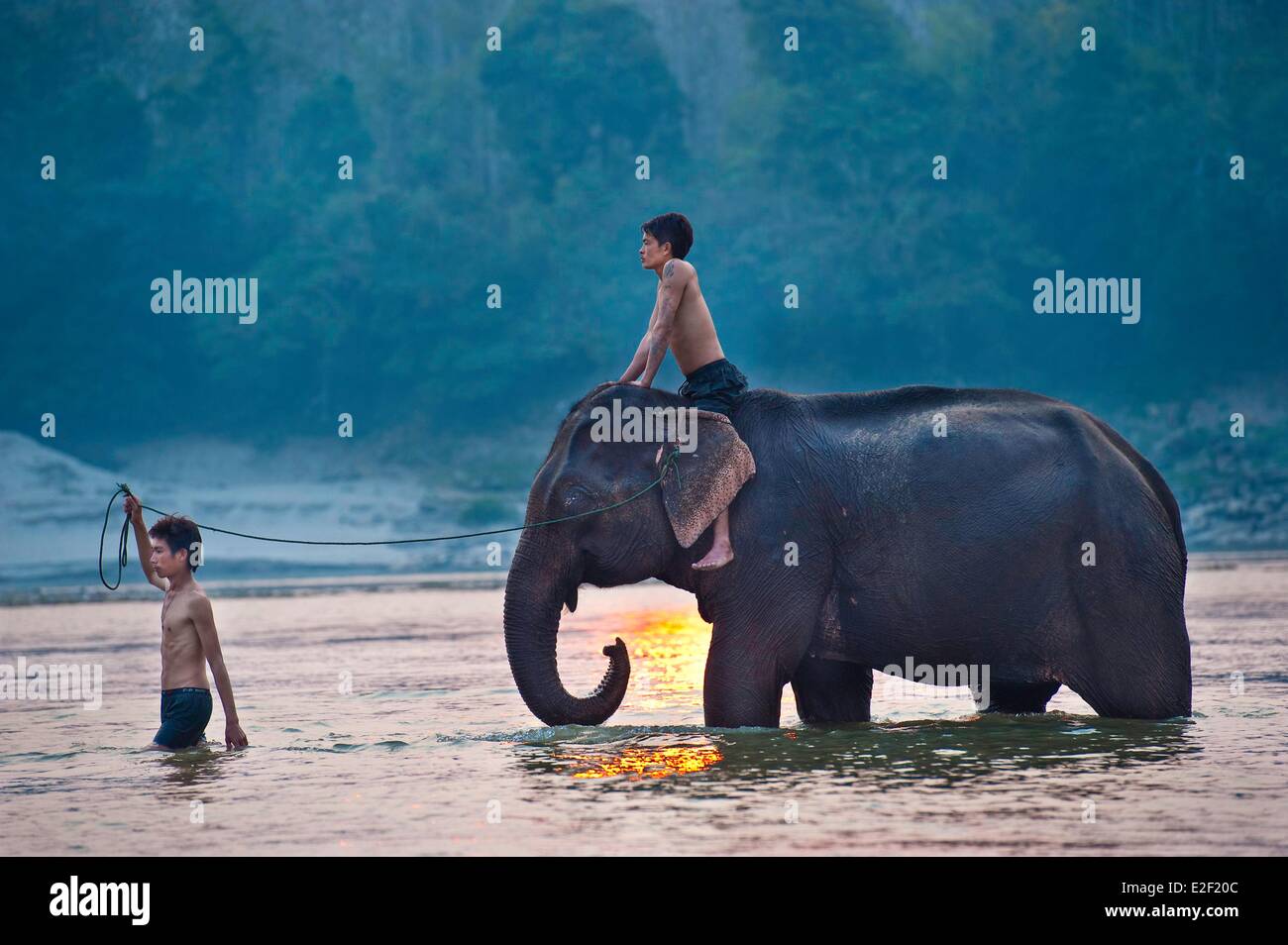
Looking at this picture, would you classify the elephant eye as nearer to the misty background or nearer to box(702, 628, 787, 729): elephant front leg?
box(702, 628, 787, 729): elephant front leg

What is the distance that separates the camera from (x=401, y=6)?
7669 centimetres

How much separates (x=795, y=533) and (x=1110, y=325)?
56318mm

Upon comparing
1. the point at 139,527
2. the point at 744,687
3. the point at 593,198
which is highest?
the point at 593,198

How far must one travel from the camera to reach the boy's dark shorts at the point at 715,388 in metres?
10.7

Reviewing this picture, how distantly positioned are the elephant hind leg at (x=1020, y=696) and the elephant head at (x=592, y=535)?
235 centimetres

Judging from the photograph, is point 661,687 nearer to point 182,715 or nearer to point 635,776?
point 182,715

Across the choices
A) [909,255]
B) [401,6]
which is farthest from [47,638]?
[401,6]

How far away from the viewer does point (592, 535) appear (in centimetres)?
1049

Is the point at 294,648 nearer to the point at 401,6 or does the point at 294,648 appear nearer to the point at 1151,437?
the point at 1151,437

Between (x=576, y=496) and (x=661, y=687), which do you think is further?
(x=661, y=687)

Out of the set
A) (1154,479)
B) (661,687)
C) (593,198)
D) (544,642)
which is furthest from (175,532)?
(593,198)

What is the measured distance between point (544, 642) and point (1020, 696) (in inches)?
126

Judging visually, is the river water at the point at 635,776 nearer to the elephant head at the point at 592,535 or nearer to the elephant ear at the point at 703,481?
the elephant head at the point at 592,535

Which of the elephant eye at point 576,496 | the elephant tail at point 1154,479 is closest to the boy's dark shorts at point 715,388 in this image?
the elephant eye at point 576,496
